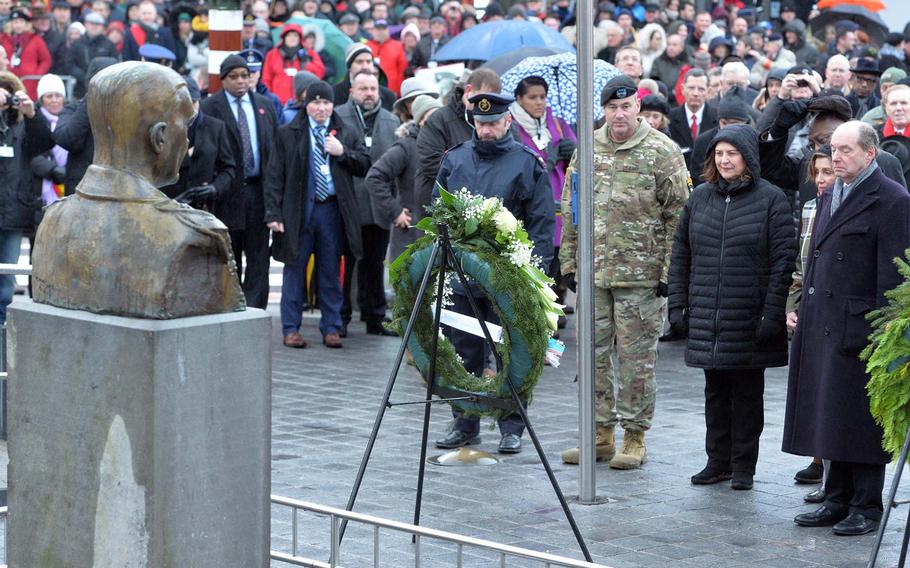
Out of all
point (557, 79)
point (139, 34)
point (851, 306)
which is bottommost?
point (851, 306)

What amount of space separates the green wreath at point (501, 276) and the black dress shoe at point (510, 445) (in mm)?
1842

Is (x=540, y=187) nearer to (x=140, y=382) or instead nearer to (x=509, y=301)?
(x=509, y=301)

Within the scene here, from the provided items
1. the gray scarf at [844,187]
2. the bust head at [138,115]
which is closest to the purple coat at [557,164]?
the gray scarf at [844,187]

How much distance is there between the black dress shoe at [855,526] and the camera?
25.0ft

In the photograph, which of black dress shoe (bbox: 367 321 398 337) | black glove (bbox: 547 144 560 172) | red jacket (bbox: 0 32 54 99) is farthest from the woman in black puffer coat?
red jacket (bbox: 0 32 54 99)

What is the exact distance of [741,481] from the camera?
8.59 metres

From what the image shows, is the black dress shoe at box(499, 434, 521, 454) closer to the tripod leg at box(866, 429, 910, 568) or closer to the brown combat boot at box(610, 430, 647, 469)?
the brown combat boot at box(610, 430, 647, 469)

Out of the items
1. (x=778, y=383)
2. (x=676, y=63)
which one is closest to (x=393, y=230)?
(x=778, y=383)

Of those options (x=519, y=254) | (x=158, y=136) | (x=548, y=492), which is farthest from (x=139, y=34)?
(x=158, y=136)

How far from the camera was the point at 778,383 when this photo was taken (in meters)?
11.8

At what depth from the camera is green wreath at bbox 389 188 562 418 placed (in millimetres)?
7340

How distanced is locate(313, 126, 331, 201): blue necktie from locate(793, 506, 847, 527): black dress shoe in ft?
21.3

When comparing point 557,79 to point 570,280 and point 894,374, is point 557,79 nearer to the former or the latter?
point 570,280

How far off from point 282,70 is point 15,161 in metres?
7.47
